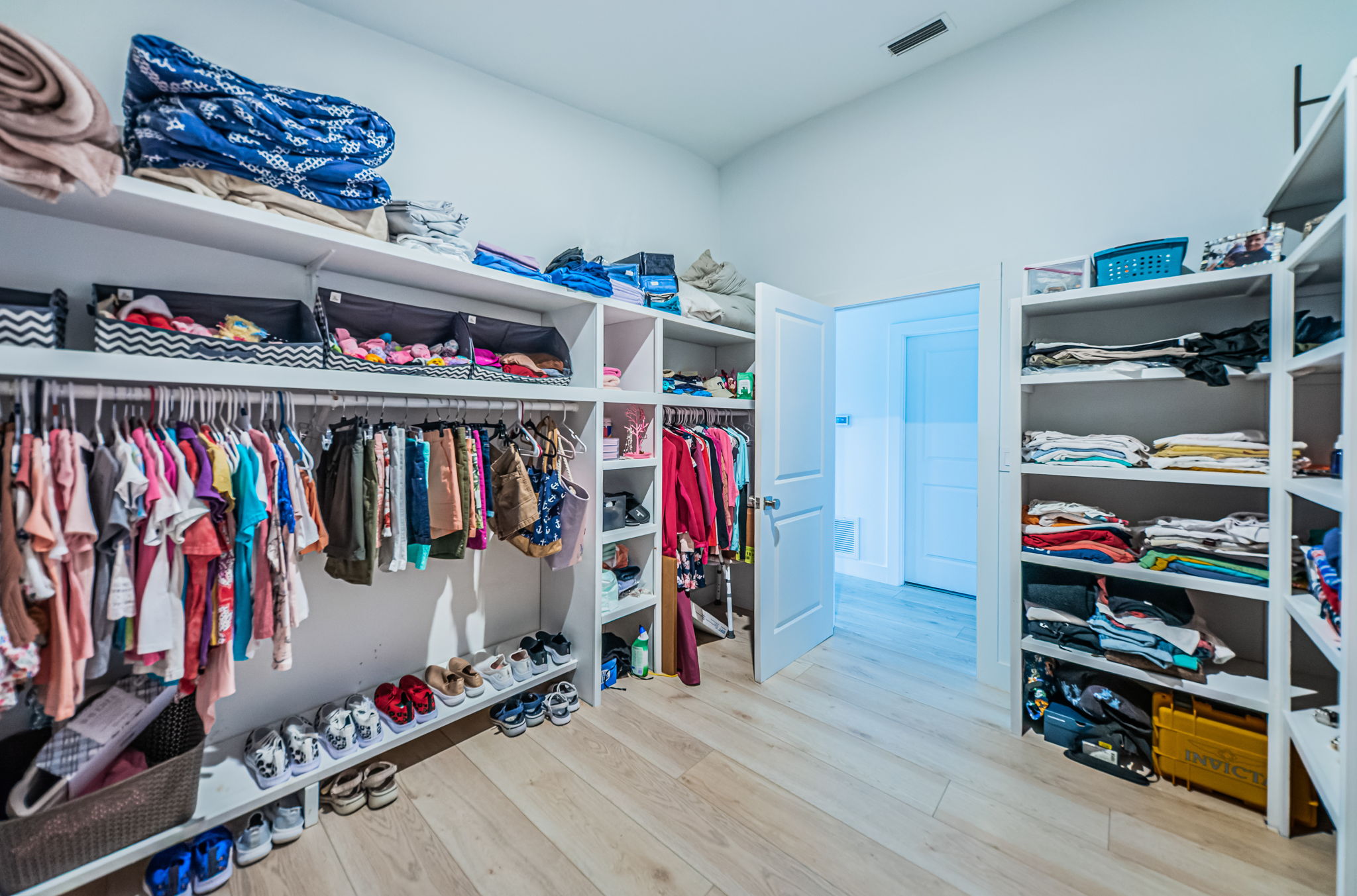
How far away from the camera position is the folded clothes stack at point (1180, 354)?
1756mm

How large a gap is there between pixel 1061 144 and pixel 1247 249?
0.96 m

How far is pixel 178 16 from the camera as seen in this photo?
1.77 meters

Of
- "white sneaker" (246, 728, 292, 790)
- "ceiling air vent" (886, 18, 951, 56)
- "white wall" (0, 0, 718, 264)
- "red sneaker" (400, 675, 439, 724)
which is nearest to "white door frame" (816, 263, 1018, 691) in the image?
"ceiling air vent" (886, 18, 951, 56)

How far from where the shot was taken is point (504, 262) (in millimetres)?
2186

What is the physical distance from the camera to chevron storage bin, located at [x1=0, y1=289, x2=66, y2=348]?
123cm

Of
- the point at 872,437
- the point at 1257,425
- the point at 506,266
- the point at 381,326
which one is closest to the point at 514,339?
the point at 506,266

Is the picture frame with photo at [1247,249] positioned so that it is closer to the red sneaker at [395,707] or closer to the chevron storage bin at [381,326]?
the chevron storage bin at [381,326]

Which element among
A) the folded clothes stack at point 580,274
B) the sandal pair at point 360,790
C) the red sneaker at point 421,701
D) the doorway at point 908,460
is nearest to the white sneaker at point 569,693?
the red sneaker at point 421,701

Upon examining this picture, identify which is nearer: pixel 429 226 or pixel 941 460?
pixel 429 226

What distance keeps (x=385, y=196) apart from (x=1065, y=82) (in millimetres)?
2887

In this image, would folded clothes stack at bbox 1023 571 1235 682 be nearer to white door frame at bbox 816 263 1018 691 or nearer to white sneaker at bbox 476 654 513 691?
white door frame at bbox 816 263 1018 691

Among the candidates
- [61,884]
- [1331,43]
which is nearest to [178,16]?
[61,884]

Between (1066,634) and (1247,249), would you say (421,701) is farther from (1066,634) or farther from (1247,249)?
(1247,249)

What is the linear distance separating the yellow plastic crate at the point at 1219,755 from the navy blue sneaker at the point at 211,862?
120 inches
